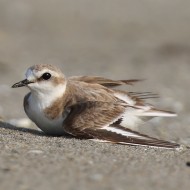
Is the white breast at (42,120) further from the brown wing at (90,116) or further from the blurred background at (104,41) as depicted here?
the blurred background at (104,41)

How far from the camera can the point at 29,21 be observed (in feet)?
57.8

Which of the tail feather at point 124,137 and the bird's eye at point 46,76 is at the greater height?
the bird's eye at point 46,76

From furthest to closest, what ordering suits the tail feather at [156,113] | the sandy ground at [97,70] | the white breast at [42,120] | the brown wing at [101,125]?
the tail feather at [156,113] < the white breast at [42,120] < the brown wing at [101,125] < the sandy ground at [97,70]

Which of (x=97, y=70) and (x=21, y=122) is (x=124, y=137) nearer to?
(x=21, y=122)

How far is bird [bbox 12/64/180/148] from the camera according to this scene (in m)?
6.46

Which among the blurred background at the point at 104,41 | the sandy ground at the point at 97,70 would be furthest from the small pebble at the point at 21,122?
the blurred background at the point at 104,41

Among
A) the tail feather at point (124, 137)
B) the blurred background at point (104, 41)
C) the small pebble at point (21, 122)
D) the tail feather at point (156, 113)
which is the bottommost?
the tail feather at point (124, 137)

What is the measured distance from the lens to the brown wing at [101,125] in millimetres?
6383

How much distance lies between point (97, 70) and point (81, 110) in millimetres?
7339

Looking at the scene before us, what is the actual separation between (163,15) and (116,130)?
41.9 ft

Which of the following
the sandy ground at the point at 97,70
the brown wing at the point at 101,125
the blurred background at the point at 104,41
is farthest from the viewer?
the blurred background at the point at 104,41

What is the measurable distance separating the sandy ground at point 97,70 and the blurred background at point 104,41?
0.9 inches

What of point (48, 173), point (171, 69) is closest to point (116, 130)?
point (48, 173)

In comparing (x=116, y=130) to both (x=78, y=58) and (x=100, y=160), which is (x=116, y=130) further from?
(x=78, y=58)
